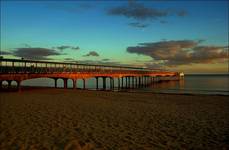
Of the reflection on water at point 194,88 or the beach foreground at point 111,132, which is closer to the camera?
the beach foreground at point 111,132

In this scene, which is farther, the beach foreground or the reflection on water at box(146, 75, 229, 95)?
the reflection on water at box(146, 75, 229, 95)

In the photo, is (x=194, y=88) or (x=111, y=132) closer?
(x=111, y=132)

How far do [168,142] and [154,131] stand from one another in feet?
4.29

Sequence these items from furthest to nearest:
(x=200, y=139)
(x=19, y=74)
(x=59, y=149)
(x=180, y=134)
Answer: (x=19, y=74) → (x=180, y=134) → (x=200, y=139) → (x=59, y=149)

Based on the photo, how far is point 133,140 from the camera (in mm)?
6832

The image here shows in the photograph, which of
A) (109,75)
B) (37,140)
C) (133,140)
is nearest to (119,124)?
(133,140)

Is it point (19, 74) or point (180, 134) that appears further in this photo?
point (19, 74)

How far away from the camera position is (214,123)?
9.49m

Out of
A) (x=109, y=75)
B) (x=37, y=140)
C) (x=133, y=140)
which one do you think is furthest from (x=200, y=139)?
(x=109, y=75)

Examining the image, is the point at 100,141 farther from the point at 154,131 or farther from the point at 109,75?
the point at 109,75

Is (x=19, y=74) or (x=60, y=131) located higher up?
(x=19, y=74)

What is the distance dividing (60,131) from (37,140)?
3.86ft

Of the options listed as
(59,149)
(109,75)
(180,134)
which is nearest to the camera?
(59,149)

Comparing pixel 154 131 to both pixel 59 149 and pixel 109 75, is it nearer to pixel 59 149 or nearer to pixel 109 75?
pixel 59 149
